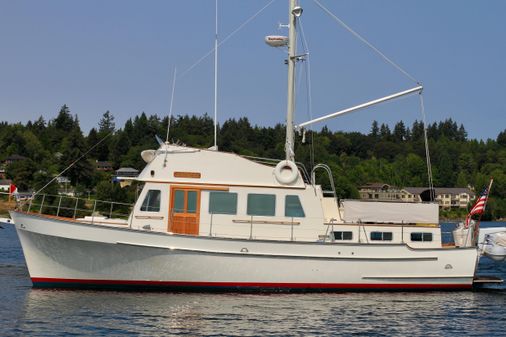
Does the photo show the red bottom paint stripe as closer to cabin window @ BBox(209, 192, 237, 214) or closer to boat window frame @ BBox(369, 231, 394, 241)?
boat window frame @ BBox(369, 231, 394, 241)

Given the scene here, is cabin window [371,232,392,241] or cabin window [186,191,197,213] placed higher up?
cabin window [186,191,197,213]

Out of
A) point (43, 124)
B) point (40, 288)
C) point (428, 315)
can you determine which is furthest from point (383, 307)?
point (43, 124)

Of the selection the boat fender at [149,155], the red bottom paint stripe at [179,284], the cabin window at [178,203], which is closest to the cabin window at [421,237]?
the red bottom paint stripe at [179,284]

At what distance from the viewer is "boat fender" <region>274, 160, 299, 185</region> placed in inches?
827

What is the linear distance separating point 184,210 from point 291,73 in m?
4.91

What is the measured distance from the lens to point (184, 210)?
20.8 metres

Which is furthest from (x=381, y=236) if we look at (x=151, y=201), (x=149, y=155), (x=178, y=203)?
(x=149, y=155)

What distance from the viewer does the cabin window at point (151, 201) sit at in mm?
20797

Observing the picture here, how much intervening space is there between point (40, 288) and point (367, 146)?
6139 inches

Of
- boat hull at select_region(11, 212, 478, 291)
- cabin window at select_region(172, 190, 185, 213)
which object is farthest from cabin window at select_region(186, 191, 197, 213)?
boat hull at select_region(11, 212, 478, 291)

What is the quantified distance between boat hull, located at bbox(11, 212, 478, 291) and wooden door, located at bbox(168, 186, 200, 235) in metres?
0.81

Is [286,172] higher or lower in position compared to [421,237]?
higher

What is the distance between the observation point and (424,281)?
70.0ft

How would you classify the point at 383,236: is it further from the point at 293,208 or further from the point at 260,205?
the point at 260,205
